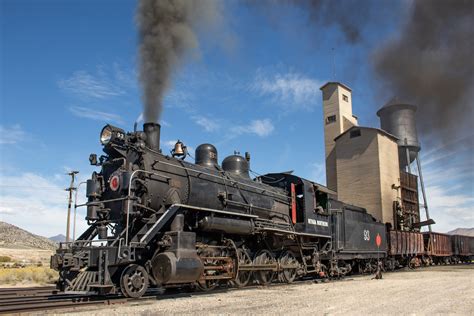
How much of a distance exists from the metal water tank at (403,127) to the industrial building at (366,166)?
0.49ft

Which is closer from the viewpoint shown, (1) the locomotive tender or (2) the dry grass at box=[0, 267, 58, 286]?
(1) the locomotive tender

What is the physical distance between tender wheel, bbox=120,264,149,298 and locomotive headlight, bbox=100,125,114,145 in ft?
10.3

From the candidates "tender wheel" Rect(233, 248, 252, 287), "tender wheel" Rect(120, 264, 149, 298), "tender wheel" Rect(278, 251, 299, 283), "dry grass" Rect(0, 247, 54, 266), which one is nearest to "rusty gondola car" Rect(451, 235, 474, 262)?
"tender wheel" Rect(278, 251, 299, 283)

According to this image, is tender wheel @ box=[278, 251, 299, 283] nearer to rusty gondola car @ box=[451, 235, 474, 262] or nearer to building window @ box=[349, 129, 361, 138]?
building window @ box=[349, 129, 361, 138]

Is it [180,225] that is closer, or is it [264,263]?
[180,225]

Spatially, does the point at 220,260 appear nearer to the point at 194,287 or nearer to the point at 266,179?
the point at 194,287

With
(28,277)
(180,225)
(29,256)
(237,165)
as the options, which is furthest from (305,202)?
(29,256)

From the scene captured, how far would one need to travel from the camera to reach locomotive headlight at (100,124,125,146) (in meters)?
9.97

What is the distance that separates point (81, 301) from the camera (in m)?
8.60

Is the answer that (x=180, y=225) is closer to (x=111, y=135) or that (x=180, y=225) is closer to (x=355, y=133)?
(x=111, y=135)

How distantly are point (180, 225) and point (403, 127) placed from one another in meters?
40.7

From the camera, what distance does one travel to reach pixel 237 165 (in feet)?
47.2

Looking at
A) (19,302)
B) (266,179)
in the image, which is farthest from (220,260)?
(266,179)

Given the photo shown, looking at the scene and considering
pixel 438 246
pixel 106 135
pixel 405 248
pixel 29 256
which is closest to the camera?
pixel 106 135
